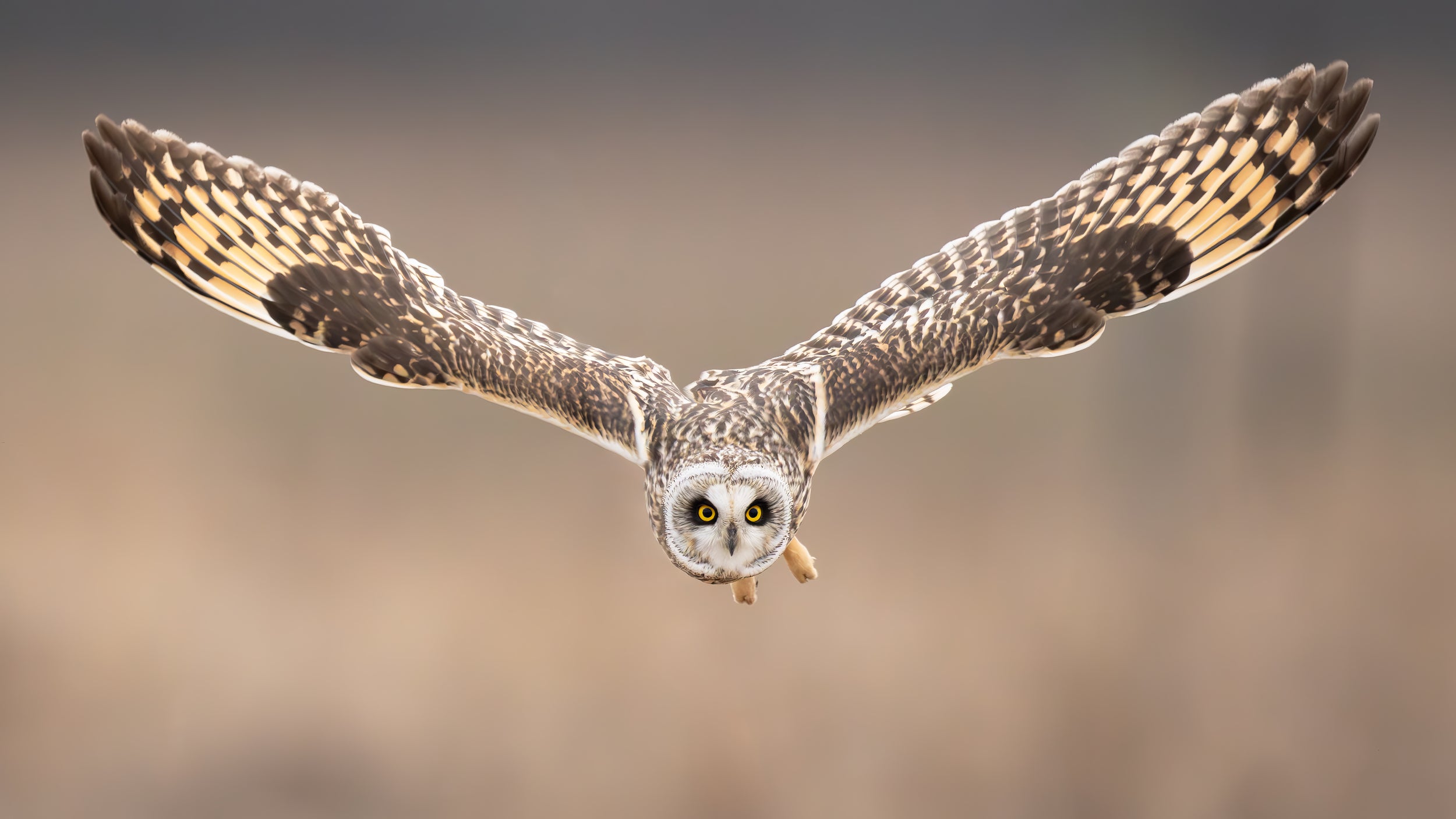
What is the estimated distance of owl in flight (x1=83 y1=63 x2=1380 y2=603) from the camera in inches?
52.9

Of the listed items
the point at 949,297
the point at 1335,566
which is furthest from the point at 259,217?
the point at 1335,566

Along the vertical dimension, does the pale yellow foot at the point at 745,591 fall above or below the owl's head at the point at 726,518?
below

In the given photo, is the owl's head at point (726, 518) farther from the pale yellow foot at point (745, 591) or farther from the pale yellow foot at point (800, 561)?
the pale yellow foot at point (800, 561)

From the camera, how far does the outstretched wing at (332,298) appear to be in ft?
4.59

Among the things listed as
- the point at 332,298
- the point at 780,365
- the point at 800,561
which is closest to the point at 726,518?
the point at 780,365

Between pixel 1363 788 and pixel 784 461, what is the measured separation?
203cm

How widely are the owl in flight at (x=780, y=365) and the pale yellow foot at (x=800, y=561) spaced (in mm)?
176

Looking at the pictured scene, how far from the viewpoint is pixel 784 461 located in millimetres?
1342

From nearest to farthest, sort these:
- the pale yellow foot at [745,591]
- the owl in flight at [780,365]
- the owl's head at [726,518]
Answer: the owl's head at [726,518]
the owl in flight at [780,365]
the pale yellow foot at [745,591]

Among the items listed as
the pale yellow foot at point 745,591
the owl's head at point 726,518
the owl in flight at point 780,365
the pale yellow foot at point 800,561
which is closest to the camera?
the owl's head at point 726,518

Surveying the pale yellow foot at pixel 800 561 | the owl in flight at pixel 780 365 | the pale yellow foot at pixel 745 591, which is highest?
the owl in flight at pixel 780 365

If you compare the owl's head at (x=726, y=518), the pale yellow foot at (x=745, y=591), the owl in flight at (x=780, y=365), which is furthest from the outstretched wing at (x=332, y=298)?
the pale yellow foot at (x=745, y=591)

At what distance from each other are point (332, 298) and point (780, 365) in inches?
29.3

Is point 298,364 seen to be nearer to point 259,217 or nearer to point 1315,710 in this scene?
point 259,217
